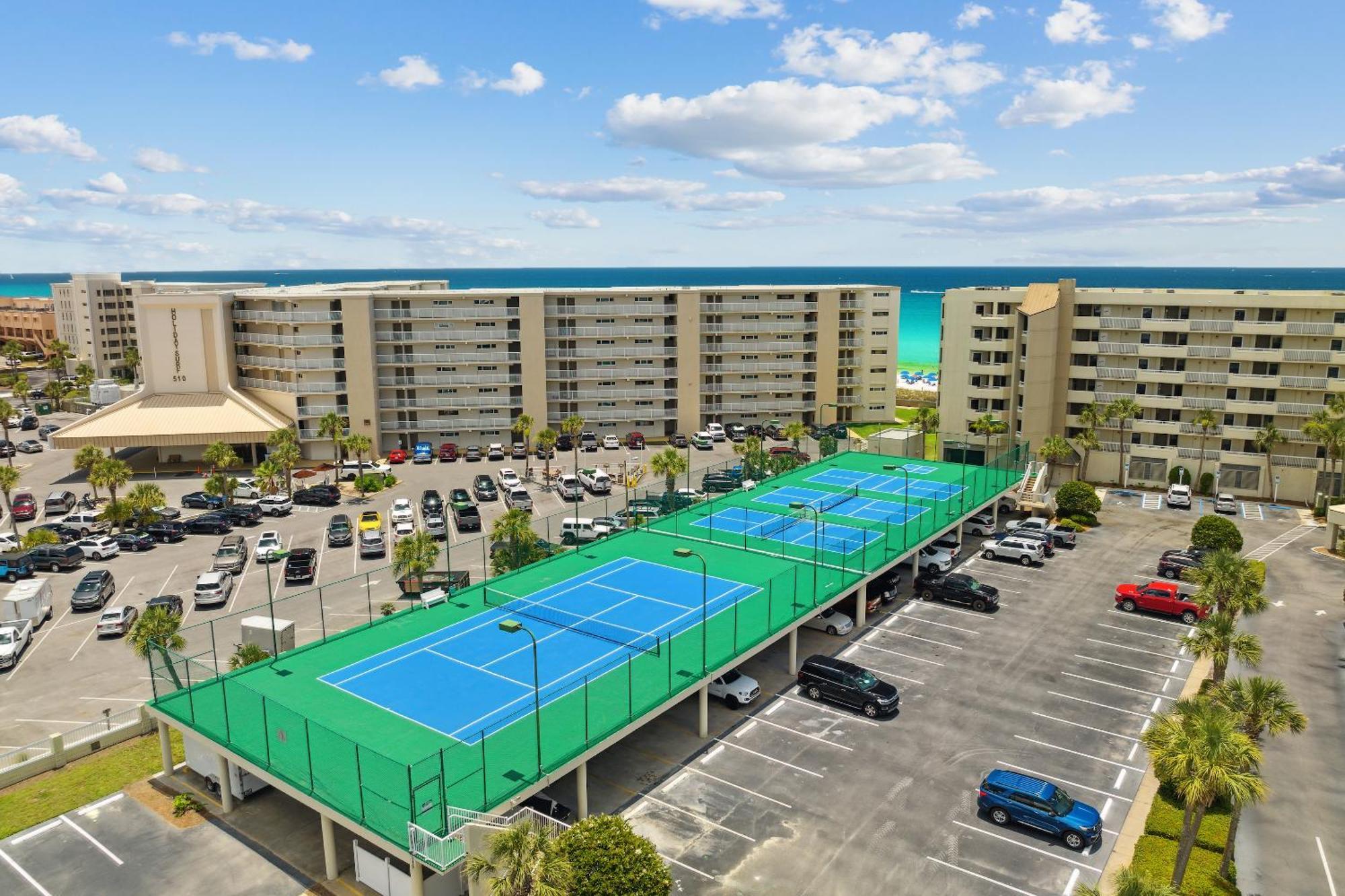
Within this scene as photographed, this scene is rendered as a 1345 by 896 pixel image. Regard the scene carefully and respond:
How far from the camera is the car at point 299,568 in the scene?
5462cm

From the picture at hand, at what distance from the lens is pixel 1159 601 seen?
48.0m

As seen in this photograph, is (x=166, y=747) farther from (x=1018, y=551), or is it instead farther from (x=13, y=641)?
(x=1018, y=551)

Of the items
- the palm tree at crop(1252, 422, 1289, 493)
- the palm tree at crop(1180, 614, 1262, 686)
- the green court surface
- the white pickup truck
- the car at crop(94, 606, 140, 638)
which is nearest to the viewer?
the green court surface

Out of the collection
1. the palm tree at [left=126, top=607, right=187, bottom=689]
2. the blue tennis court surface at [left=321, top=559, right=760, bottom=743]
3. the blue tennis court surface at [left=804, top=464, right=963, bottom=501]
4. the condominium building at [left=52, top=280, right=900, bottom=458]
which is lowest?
the blue tennis court surface at [left=321, top=559, right=760, bottom=743]

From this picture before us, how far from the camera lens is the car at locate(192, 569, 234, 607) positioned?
50.3 meters

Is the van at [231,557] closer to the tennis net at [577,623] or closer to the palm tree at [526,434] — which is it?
the tennis net at [577,623]

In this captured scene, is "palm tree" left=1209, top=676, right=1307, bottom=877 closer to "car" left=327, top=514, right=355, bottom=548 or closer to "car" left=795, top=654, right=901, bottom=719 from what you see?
"car" left=795, top=654, right=901, bottom=719

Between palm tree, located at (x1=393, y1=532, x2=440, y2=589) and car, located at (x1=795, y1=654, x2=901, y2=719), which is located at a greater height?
palm tree, located at (x1=393, y1=532, x2=440, y2=589)

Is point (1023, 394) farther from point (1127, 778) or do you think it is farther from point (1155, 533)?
point (1127, 778)

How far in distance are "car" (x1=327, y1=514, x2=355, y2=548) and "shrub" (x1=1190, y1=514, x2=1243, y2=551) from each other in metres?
56.2

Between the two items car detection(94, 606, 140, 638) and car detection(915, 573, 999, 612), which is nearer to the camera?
car detection(94, 606, 140, 638)

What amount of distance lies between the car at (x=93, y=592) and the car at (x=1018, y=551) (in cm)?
5324

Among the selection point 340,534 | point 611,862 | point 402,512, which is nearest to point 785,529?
point 402,512

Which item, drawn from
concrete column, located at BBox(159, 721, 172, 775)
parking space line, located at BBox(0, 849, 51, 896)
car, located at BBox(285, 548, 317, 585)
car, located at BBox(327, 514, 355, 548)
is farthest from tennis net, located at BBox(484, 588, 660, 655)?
car, located at BBox(327, 514, 355, 548)
